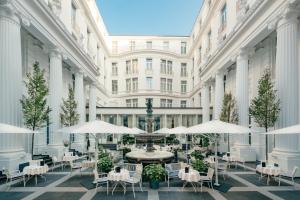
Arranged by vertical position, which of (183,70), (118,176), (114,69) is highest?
(114,69)

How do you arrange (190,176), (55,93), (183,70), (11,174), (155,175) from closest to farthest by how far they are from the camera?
(190,176) < (155,175) < (11,174) < (55,93) < (183,70)

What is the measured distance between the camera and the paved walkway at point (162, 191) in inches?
339

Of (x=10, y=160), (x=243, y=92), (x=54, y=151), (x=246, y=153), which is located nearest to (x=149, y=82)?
(x=243, y=92)

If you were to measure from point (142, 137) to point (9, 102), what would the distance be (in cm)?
1013

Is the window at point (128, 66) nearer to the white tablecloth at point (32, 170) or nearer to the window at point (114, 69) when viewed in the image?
the window at point (114, 69)

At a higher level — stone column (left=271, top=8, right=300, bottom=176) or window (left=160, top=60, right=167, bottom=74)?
window (left=160, top=60, right=167, bottom=74)

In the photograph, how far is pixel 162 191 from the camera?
938 centimetres

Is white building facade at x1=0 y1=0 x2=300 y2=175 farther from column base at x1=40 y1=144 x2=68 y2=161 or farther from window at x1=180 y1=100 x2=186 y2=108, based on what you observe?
window at x1=180 y1=100 x2=186 y2=108

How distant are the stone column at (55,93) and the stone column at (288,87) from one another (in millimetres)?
14265

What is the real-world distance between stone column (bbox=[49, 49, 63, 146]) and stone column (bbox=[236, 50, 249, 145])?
13.5m

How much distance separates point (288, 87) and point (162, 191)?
8172 millimetres

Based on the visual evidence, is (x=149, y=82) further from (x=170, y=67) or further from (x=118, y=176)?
(x=118, y=176)

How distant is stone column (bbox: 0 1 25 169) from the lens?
35.8 ft

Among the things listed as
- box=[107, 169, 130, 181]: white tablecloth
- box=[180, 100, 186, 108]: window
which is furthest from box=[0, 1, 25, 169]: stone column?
box=[180, 100, 186, 108]: window
